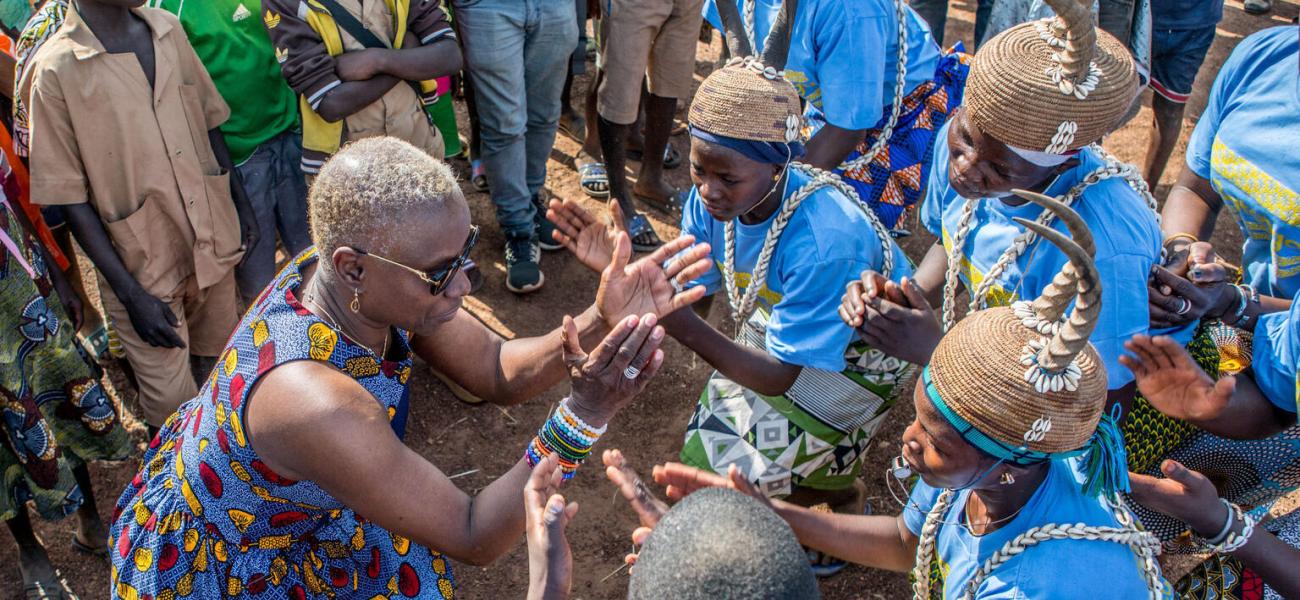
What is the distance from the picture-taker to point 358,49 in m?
4.20

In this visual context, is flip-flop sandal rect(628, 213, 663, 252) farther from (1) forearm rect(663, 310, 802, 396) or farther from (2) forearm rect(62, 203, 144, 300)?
(2) forearm rect(62, 203, 144, 300)

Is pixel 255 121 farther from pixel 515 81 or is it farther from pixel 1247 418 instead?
pixel 1247 418

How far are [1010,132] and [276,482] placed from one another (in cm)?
219

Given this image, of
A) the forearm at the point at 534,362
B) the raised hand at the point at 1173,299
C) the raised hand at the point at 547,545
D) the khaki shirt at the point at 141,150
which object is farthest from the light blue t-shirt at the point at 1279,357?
the khaki shirt at the point at 141,150

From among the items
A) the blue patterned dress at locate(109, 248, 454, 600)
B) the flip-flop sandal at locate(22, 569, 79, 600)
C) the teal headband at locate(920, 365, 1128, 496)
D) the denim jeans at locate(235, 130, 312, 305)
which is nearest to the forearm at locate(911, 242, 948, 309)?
the teal headband at locate(920, 365, 1128, 496)

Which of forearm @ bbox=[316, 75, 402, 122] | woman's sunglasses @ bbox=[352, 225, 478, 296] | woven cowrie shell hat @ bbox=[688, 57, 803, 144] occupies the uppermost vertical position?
woman's sunglasses @ bbox=[352, 225, 478, 296]

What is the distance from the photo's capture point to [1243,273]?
352 centimetres

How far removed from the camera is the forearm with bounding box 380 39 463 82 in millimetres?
4250

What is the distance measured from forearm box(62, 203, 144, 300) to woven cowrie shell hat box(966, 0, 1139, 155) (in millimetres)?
3080

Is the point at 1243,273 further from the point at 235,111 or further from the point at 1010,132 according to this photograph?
the point at 235,111

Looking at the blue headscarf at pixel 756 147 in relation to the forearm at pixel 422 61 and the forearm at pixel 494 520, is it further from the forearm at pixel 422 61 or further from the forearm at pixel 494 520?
the forearm at pixel 422 61

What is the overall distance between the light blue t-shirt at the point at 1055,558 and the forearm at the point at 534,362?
1.17 m

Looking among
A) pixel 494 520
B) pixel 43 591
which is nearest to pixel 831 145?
pixel 494 520

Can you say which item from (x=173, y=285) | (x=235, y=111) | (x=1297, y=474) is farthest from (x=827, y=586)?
(x=235, y=111)
